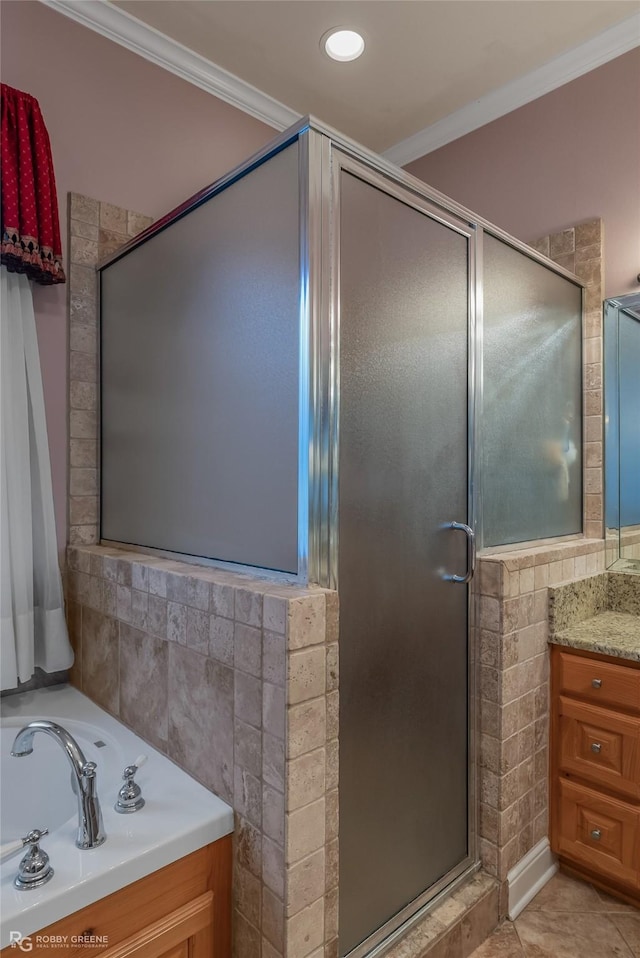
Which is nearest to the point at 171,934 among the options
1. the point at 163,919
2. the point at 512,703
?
the point at 163,919

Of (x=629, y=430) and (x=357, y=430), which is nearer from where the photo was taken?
(x=357, y=430)

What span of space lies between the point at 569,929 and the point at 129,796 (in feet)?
4.47

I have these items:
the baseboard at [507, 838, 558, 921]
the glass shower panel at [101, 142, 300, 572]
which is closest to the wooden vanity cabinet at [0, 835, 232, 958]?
the glass shower panel at [101, 142, 300, 572]

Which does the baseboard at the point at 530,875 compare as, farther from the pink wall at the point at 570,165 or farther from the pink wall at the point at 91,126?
the pink wall at the point at 570,165

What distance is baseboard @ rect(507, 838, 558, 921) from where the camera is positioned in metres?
1.67

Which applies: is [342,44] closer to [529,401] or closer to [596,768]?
[529,401]

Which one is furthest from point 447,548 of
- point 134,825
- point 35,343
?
point 35,343

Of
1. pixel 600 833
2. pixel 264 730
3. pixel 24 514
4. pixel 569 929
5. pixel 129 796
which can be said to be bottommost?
pixel 569 929

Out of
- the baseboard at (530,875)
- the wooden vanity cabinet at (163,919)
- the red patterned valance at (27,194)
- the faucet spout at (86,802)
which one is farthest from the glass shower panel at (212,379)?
the baseboard at (530,875)

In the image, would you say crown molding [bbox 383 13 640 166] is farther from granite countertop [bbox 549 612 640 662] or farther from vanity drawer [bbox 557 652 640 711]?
vanity drawer [bbox 557 652 640 711]

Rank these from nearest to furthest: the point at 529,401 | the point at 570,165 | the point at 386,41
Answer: the point at 529,401 → the point at 386,41 → the point at 570,165

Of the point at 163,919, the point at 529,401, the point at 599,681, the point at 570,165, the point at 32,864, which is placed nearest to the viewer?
the point at 32,864

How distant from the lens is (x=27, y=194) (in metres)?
1.68

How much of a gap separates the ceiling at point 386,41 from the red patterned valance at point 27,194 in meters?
0.61
